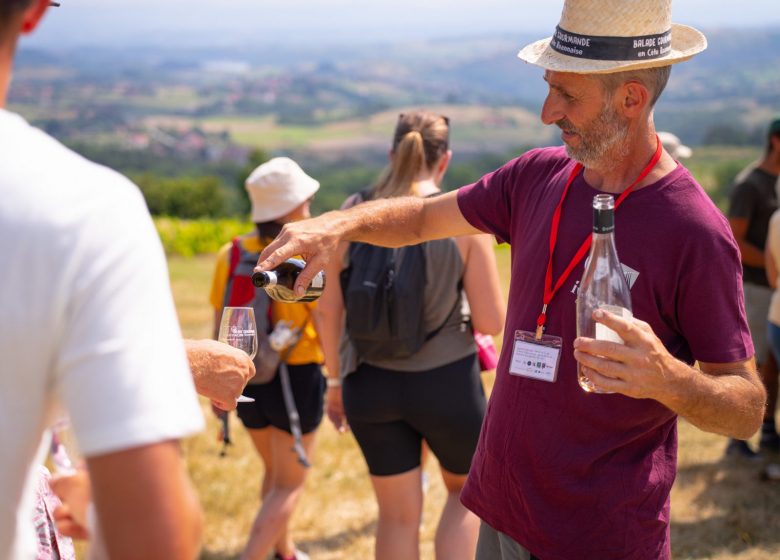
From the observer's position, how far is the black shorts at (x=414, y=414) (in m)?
3.81

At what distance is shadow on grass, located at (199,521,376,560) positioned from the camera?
5.02 meters

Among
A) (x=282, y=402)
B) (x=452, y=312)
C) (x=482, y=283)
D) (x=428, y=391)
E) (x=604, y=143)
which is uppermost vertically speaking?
(x=604, y=143)

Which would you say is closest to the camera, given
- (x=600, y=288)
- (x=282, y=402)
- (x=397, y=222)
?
(x=600, y=288)

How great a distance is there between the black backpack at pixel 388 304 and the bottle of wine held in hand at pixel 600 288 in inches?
58.3

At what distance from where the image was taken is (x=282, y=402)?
15.0 ft

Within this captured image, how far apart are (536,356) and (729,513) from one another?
3542 mm

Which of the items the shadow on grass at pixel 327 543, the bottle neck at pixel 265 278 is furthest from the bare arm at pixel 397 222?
the shadow on grass at pixel 327 543

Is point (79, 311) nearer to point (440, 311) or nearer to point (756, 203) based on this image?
point (440, 311)

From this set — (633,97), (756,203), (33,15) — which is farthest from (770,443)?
(33,15)

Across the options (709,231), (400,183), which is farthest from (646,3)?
(400,183)

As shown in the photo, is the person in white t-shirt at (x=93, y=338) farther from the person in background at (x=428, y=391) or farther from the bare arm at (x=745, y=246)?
the bare arm at (x=745, y=246)

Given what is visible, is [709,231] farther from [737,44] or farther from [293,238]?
[737,44]

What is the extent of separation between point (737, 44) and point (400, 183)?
4269 inches

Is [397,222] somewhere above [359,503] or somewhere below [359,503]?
above
